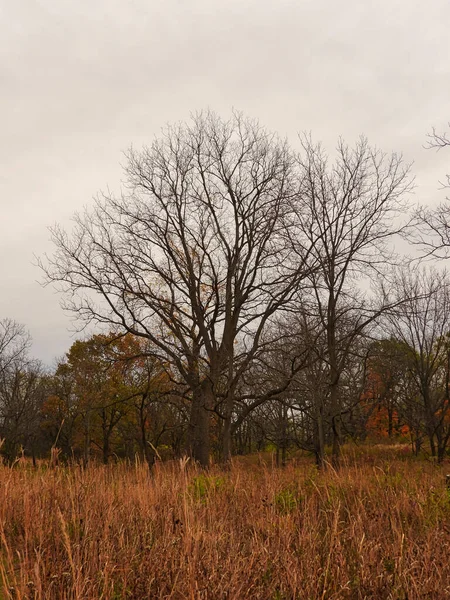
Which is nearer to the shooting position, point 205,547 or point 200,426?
point 205,547

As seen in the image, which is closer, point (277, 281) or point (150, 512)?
point (150, 512)

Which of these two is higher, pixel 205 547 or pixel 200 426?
pixel 200 426

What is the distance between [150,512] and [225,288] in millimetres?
12319

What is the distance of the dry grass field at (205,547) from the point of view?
3.15 m

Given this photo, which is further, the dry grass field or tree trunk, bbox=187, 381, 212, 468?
tree trunk, bbox=187, 381, 212, 468

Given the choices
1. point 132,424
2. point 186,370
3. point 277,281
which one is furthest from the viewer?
point 132,424

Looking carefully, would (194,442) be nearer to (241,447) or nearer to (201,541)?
(201,541)

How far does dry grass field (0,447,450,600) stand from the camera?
3.15 m

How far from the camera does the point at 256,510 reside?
16.7 feet

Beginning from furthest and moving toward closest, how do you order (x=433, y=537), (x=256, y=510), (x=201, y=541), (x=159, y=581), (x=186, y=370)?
1. (x=186, y=370)
2. (x=256, y=510)
3. (x=433, y=537)
4. (x=201, y=541)
5. (x=159, y=581)

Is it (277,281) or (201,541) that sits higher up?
(277,281)

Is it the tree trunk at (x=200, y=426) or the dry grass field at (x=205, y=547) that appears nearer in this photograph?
the dry grass field at (x=205, y=547)

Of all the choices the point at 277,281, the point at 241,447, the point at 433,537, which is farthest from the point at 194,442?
the point at 241,447

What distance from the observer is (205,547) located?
366 centimetres
